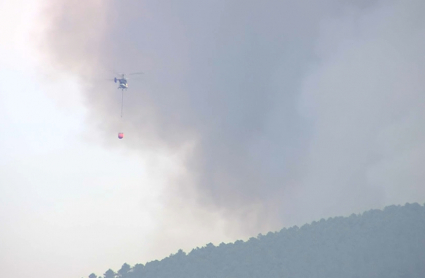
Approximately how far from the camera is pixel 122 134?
610 ft

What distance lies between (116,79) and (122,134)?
550 inches

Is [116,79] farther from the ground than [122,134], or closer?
farther from the ground

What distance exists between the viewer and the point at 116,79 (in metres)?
188
